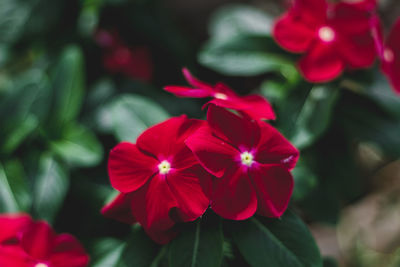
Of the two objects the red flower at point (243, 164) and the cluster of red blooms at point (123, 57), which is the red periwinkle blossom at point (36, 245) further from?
the cluster of red blooms at point (123, 57)

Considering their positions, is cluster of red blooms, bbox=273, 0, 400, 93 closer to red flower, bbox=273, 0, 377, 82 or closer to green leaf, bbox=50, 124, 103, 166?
red flower, bbox=273, 0, 377, 82

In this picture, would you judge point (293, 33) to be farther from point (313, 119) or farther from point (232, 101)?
point (232, 101)

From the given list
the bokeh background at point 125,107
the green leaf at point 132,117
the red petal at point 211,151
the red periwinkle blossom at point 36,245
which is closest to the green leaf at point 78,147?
the bokeh background at point 125,107

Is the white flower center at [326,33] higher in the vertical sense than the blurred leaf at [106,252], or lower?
higher

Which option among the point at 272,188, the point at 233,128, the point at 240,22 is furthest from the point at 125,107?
the point at 240,22

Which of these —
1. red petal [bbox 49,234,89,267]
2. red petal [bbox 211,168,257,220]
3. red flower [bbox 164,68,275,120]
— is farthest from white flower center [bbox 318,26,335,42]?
red petal [bbox 49,234,89,267]

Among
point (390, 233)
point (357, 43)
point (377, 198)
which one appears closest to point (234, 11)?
point (357, 43)
